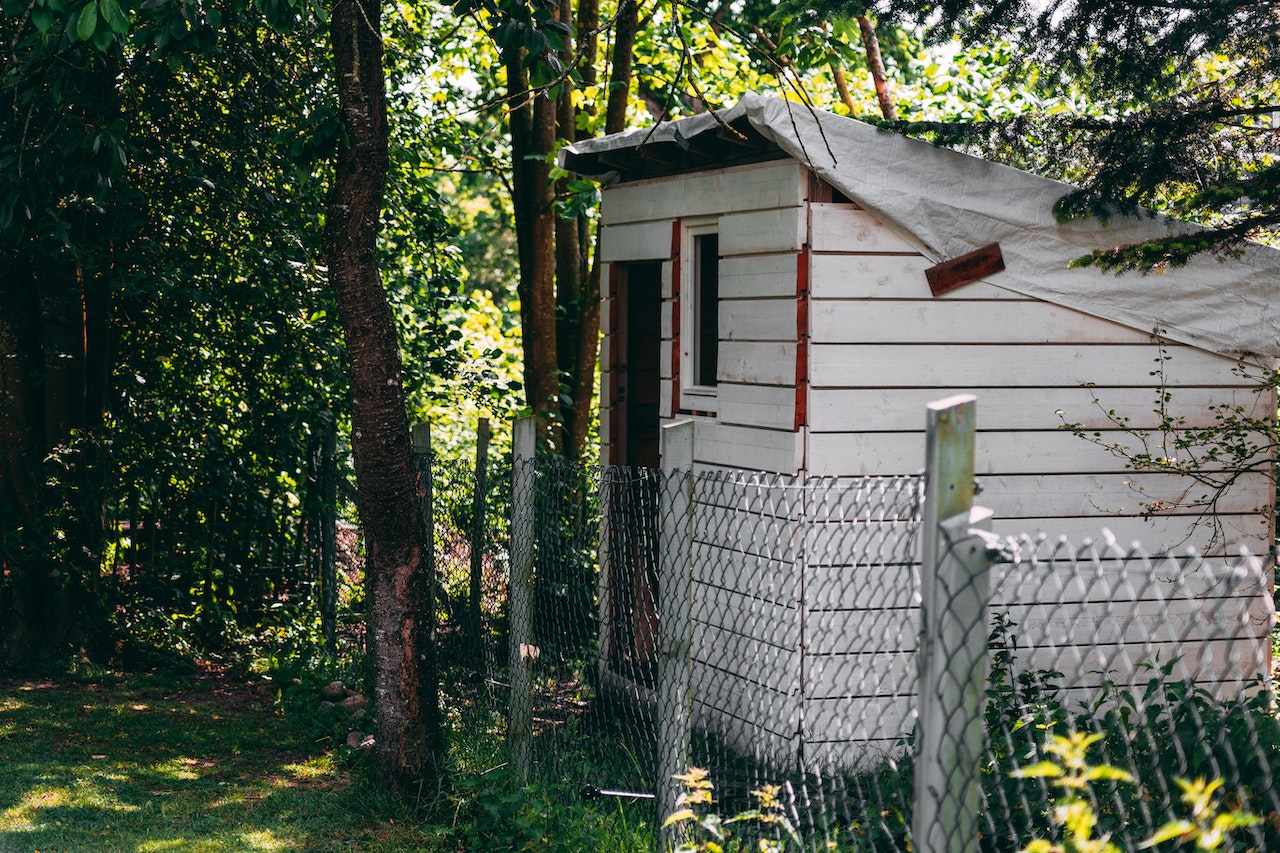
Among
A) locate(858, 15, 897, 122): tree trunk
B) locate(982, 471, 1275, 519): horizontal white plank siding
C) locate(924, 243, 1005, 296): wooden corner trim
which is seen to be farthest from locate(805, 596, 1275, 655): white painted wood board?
locate(858, 15, 897, 122): tree trunk

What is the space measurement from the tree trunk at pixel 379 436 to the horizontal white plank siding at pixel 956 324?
2.09m

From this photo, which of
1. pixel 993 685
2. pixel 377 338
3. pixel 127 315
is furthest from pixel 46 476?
pixel 993 685

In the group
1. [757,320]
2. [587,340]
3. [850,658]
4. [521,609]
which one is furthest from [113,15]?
[587,340]

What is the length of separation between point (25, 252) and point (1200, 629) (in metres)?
7.26

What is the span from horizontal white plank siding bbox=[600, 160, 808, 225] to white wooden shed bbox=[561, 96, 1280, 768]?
0.02 metres

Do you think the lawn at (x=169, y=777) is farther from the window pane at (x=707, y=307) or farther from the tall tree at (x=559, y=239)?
the tall tree at (x=559, y=239)

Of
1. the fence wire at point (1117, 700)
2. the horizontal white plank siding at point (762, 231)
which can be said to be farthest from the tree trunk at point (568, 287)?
the fence wire at point (1117, 700)

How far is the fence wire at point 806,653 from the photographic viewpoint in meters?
4.37

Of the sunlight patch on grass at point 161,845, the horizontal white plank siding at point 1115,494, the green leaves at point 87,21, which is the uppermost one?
the green leaves at point 87,21

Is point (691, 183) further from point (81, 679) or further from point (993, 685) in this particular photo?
point (81, 679)

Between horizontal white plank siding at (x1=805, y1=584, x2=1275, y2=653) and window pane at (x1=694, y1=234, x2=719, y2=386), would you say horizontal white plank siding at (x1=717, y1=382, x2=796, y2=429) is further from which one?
horizontal white plank siding at (x1=805, y1=584, x2=1275, y2=653)

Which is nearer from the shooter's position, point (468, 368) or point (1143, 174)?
point (1143, 174)

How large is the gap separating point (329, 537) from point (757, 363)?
11.8 ft

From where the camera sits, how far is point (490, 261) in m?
29.2
